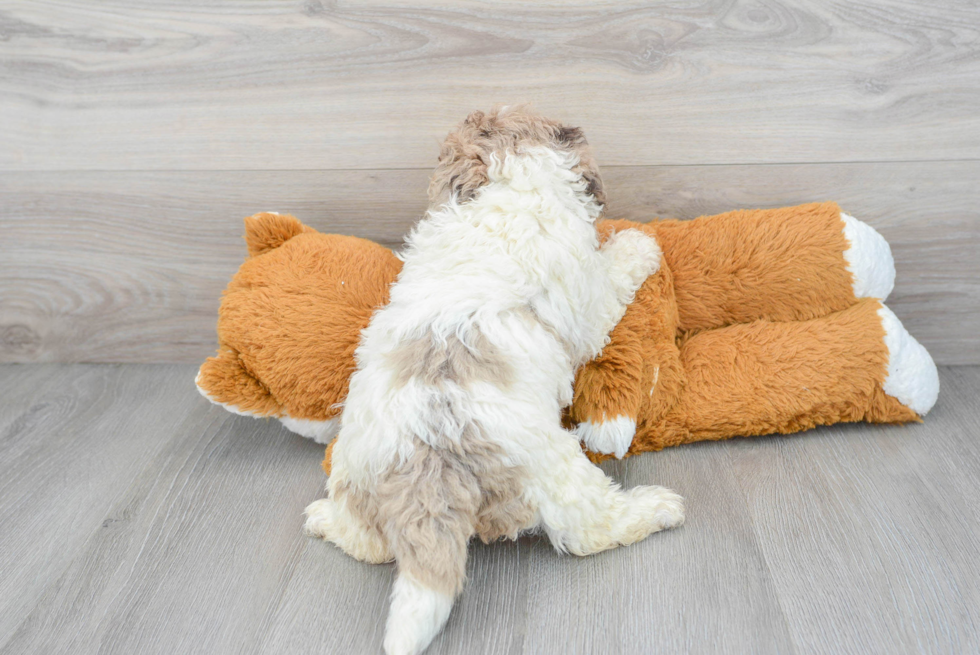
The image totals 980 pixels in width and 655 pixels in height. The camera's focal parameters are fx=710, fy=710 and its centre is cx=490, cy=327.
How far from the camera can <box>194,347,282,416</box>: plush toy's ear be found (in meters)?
1.39

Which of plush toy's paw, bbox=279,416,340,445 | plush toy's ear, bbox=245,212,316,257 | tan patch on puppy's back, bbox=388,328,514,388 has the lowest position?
plush toy's paw, bbox=279,416,340,445

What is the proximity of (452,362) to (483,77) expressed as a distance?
2.44ft

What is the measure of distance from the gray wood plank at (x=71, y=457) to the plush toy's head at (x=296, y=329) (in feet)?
1.05

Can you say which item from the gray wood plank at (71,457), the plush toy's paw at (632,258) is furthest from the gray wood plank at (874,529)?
the gray wood plank at (71,457)

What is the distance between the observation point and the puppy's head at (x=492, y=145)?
123cm

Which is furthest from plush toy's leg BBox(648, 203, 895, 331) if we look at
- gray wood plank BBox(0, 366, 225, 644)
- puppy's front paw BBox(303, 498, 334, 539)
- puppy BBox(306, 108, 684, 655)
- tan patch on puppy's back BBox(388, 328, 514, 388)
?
gray wood plank BBox(0, 366, 225, 644)

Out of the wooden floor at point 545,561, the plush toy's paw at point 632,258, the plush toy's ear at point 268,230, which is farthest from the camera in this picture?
the plush toy's ear at point 268,230

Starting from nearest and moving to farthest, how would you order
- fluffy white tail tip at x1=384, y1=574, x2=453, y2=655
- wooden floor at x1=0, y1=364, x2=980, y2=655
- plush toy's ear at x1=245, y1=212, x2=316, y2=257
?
fluffy white tail tip at x1=384, y1=574, x2=453, y2=655 < wooden floor at x1=0, y1=364, x2=980, y2=655 < plush toy's ear at x1=245, y1=212, x2=316, y2=257

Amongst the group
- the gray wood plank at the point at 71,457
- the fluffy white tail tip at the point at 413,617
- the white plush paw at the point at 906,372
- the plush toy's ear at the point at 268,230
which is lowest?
the gray wood plank at the point at 71,457

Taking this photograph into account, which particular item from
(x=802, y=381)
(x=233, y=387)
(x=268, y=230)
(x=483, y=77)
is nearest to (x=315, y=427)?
(x=233, y=387)

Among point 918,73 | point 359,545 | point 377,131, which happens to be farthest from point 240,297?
point 918,73

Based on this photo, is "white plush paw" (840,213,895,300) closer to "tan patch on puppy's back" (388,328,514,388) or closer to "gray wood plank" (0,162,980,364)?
"gray wood plank" (0,162,980,364)

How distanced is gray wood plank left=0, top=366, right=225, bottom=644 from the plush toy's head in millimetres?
320

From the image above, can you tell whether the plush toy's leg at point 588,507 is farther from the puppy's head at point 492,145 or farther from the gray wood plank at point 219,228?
the gray wood plank at point 219,228
